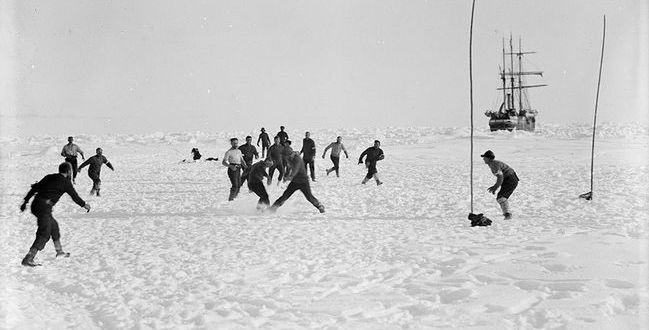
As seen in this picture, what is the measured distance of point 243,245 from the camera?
364 inches

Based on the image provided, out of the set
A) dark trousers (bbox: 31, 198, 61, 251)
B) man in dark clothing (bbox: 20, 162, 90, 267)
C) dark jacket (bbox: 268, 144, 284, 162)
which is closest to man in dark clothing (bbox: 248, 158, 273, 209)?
dark jacket (bbox: 268, 144, 284, 162)

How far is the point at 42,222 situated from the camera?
27.0ft

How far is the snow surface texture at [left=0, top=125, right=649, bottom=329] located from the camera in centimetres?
567

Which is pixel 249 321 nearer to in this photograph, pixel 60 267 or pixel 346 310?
pixel 346 310

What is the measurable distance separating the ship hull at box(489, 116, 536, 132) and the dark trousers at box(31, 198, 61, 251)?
77.2 metres

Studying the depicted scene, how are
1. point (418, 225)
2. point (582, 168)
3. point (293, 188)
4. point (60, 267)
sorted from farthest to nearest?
point (582, 168) < point (293, 188) < point (418, 225) < point (60, 267)

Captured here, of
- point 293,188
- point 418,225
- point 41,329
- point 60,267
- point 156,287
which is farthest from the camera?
point 293,188

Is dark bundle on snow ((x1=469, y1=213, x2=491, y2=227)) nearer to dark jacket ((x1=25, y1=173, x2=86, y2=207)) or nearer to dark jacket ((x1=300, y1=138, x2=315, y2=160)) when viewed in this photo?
dark jacket ((x1=25, y1=173, x2=86, y2=207))

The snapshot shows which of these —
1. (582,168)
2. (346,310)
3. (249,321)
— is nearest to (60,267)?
(249,321)

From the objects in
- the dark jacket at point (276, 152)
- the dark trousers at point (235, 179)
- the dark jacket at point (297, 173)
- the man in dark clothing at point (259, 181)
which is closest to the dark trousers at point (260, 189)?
the man in dark clothing at point (259, 181)

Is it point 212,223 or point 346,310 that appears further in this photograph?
point 212,223

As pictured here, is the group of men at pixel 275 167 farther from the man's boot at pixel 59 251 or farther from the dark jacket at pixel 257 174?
the man's boot at pixel 59 251

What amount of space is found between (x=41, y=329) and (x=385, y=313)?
3.40 metres

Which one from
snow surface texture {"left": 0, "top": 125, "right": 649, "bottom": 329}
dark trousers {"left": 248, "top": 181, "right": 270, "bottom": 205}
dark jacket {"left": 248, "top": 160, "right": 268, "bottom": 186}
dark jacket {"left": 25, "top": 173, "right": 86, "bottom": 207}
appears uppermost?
dark jacket {"left": 25, "top": 173, "right": 86, "bottom": 207}
